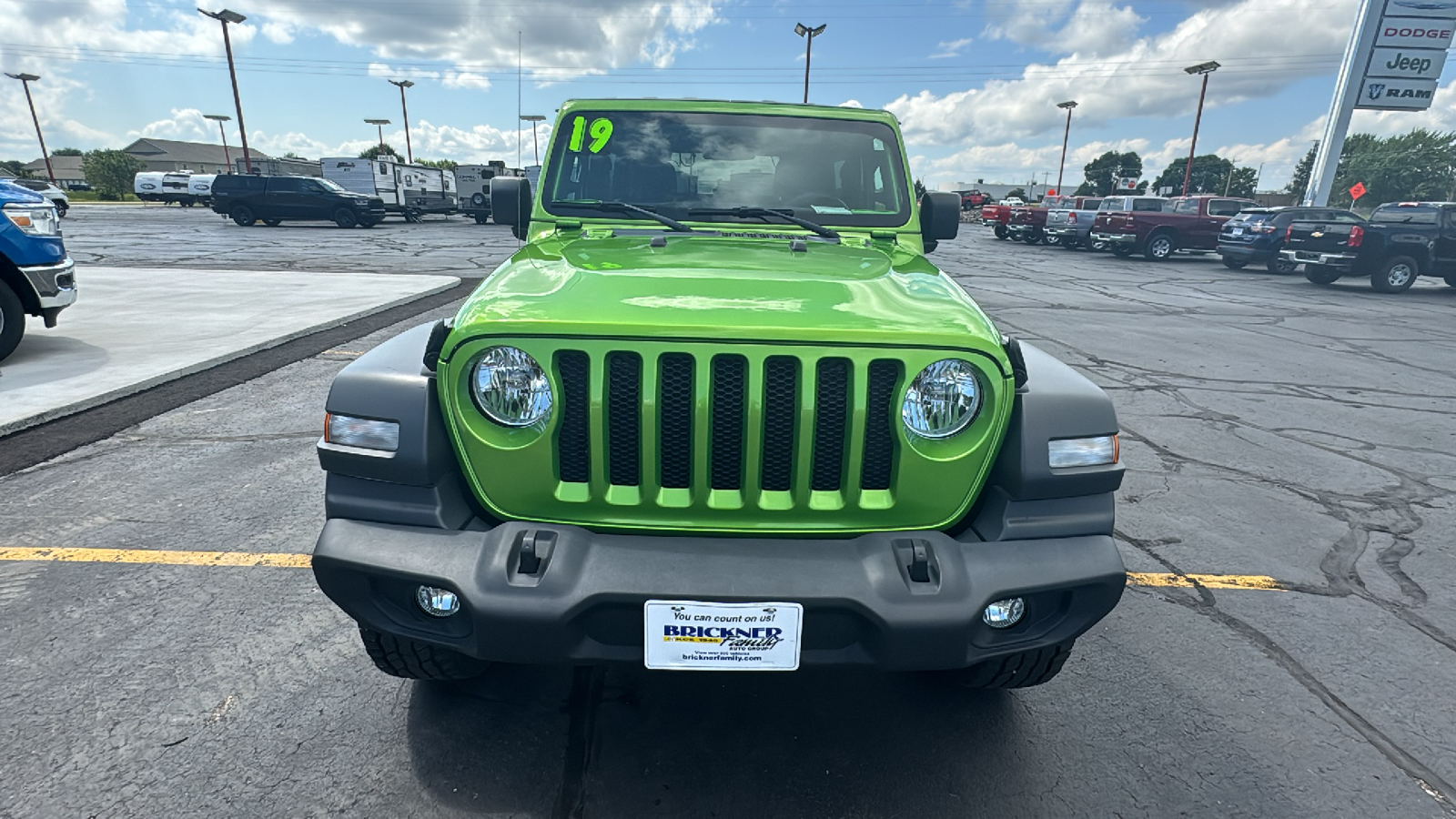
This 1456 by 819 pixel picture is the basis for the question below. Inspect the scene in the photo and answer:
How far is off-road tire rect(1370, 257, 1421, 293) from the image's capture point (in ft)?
50.3

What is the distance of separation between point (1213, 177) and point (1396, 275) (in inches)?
3062

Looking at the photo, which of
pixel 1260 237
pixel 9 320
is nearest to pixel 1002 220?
pixel 1260 237

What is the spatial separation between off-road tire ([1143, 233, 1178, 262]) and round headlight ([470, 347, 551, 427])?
2338cm

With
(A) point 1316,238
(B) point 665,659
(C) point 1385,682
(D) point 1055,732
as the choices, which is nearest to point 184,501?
(B) point 665,659

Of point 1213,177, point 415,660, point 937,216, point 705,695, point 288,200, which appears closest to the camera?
point 415,660

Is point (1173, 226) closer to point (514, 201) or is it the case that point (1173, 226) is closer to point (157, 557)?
point (514, 201)

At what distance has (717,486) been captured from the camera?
6.39 feet

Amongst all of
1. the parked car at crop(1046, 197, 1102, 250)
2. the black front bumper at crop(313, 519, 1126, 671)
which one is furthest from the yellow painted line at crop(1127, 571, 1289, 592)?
the parked car at crop(1046, 197, 1102, 250)

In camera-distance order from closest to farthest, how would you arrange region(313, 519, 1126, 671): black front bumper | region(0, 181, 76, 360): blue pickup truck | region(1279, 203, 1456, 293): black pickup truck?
region(313, 519, 1126, 671): black front bumper < region(0, 181, 76, 360): blue pickup truck < region(1279, 203, 1456, 293): black pickup truck

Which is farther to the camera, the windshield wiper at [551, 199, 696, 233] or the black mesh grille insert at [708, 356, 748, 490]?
the windshield wiper at [551, 199, 696, 233]

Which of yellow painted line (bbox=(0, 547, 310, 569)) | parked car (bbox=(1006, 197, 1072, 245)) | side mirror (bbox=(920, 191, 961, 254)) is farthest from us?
parked car (bbox=(1006, 197, 1072, 245))

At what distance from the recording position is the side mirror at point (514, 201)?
3.52 metres

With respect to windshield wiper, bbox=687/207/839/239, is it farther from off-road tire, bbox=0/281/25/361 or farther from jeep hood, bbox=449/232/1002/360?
off-road tire, bbox=0/281/25/361

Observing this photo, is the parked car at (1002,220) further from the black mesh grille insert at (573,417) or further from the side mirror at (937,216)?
the black mesh grille insert at (573,417)
